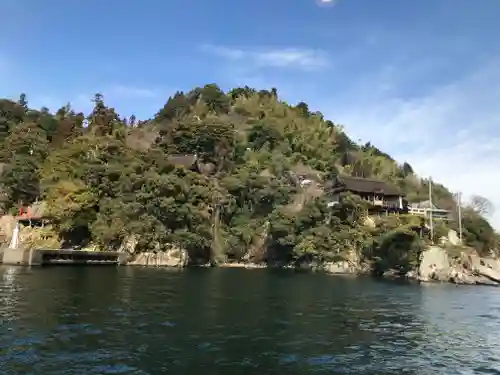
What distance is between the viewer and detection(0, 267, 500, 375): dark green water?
17031 mm

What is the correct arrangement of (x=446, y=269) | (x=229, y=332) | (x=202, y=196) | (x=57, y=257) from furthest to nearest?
(x=202, y=196)
(x=446, y=269)
(x=57, y=257)
(x=229, y=332)

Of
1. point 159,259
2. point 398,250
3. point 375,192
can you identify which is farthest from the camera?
point 375,192

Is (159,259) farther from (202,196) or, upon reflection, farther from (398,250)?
(398,250)

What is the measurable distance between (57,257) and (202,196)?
25.0 m

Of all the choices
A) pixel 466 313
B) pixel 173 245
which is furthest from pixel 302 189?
pixel 466 313

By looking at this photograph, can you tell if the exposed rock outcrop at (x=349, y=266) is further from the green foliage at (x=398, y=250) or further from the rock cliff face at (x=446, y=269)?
the rock cliff face at (x=446, y=269)

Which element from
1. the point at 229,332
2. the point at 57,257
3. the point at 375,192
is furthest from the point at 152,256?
the point at 229,332

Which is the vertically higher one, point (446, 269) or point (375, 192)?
point (375, 192)

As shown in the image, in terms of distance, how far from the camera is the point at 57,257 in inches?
2559

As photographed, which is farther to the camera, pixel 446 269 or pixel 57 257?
pixel 446 269

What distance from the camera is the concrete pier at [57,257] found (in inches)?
2425

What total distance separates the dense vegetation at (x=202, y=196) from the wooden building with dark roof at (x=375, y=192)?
445cm

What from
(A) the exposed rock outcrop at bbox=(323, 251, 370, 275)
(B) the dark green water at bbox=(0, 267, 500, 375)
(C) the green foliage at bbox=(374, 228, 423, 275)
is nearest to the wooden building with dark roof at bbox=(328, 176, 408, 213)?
(A) the exposed rock outcrop at bbox=(323, 251, 370, 275)

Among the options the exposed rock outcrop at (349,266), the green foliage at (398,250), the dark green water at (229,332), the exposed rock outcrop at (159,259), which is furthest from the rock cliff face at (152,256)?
the green foliage at (398,250)
